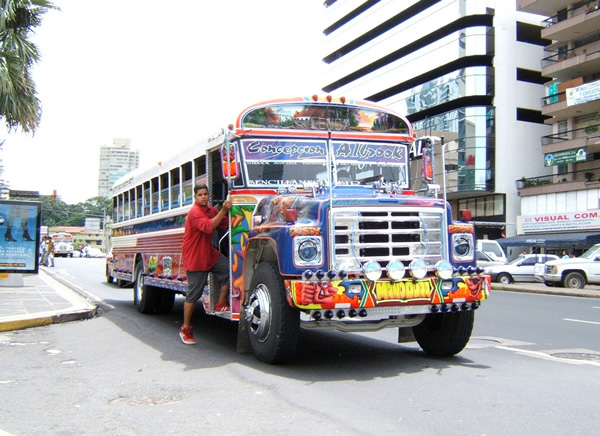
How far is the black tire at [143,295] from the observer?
1175 cm

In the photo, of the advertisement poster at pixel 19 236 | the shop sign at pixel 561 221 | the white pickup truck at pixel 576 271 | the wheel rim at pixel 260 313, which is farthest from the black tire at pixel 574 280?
the wheel rim at pixel 260 313

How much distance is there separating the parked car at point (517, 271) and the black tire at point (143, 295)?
18.2m

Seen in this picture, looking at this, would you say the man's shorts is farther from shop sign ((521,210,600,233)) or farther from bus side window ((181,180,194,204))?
shop sign ((521,210,600,233))

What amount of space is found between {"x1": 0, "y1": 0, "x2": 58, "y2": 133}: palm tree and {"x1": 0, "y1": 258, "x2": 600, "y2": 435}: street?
6.25 metres

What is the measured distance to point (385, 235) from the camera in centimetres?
629

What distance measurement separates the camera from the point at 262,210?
7.21 meters

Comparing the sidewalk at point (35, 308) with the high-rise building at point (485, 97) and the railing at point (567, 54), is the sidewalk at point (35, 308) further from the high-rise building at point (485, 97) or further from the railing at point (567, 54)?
the high-rise building at point (485, 97)

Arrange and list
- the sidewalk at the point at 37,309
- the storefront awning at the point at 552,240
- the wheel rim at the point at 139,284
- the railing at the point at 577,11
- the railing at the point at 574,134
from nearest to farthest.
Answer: the sidewalk at the point at 37,309 → the wheel rim at the point at 139,284 → the storefront awning at the point at 552,240 → the railing at the point at 574,134 → the railing at the point at 577,11

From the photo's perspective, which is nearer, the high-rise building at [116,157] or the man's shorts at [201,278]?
the man's shorts at [201,278]

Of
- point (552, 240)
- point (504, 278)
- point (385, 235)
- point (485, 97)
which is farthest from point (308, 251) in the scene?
point (485, 97)

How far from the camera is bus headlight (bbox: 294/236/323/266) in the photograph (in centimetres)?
597

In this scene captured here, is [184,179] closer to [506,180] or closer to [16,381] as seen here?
[16,381]

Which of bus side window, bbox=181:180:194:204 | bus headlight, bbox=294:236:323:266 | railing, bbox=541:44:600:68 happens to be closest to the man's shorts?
bus side window, bbox=181:180:194:204

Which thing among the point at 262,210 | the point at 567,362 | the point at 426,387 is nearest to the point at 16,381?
the point at 262,210
